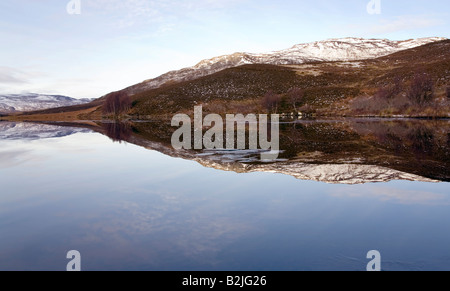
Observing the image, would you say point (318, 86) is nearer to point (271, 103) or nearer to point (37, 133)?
point (271, 103)

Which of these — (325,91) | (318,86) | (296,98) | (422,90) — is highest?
(318,86)

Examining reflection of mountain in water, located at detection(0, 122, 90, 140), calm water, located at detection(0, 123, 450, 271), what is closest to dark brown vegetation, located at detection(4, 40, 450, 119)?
reflection of mountain in water, located at detection(0, 122, 90, 140)

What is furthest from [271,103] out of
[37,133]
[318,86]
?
[37,133]

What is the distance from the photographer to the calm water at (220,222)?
8461 millimetres

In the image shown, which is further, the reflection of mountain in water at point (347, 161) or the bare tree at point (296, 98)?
the bare tree at point (296, 98)

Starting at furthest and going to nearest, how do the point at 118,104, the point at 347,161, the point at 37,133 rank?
the point at 118,104 < the point at 37,133 < the point at 347,161

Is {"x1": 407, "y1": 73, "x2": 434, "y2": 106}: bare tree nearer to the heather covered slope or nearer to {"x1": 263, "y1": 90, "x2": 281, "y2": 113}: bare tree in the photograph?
the heather covered slope

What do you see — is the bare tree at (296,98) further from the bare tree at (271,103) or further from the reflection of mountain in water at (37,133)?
the reflection of mountain in water at (37,133)

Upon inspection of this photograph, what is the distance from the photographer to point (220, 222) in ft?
36.7

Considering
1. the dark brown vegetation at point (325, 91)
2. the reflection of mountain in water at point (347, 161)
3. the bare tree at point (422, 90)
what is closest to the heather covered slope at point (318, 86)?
the dark brown vegetation at point (325, 91)

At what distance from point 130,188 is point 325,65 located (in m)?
177
